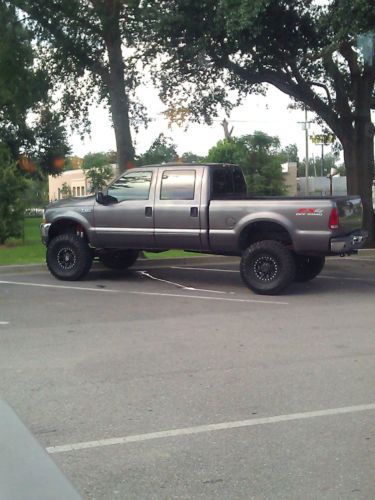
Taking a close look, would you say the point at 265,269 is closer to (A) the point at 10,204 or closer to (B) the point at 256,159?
(A) the point at 10,204

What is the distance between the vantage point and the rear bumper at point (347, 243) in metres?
9.94

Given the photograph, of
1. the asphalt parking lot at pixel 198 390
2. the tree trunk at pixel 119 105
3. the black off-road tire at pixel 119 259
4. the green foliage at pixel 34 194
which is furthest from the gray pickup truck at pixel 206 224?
the green foliage at pixel 34 194

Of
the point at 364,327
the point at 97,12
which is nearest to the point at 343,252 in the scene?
the point at 364,327

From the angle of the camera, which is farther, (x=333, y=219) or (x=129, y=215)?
(x=129, y=215)

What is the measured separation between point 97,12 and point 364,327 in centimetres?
951

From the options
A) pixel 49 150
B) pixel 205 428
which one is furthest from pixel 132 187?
pixel 49 150

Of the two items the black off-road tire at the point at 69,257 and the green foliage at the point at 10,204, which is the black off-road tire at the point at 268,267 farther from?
the green foliage at the point at 10,204

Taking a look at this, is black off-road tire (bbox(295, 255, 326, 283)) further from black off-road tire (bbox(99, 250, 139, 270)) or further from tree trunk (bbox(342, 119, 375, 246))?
tree trunk (bbox(342, 119, 375, 246))

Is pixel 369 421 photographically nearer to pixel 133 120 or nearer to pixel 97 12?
pixel 97 12

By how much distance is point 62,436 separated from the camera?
4578 mm

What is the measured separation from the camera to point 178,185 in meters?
11.2

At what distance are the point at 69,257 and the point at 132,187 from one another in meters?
1.72

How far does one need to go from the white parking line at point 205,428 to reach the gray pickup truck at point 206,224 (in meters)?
5.07

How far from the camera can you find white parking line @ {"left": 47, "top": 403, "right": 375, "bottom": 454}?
4398mm
